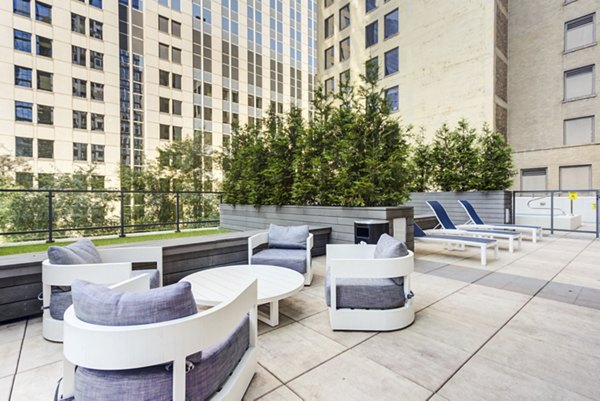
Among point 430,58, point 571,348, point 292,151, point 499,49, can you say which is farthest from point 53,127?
point 499,49

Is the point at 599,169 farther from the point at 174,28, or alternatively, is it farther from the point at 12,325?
the point at 174,28

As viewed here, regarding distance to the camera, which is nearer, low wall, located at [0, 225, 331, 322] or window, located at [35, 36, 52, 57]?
low wall, located at [0, 225, 331, 322]

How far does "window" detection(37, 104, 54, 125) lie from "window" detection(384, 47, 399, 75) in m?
19.6

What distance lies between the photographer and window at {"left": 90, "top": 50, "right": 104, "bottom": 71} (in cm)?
1820

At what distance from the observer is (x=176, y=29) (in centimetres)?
2055

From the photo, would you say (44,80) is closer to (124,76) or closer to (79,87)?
(79,87)

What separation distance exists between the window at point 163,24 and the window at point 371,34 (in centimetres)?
1344

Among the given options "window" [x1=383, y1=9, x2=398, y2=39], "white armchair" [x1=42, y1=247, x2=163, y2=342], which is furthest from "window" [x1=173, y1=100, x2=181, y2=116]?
"white armchair" [x1=42, y1=247, x2=163, y2=342]

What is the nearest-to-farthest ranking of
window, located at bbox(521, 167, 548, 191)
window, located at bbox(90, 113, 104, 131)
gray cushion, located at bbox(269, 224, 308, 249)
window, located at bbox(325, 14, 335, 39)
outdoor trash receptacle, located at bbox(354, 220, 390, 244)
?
gray cushion, located at bbox(269, 224, 308, 249)
outdoor trash receptacle, located at bbox(354, 220, 390, 244)
window, located at bbox(521, 167, 548, 191)
window, located at bbox(90, 113, 104, 131)
window, located at bbox(325, 14, 335, 39)

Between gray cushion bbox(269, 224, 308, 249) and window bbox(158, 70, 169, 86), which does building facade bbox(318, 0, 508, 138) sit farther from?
window bbox(158, 70, 169, 86)

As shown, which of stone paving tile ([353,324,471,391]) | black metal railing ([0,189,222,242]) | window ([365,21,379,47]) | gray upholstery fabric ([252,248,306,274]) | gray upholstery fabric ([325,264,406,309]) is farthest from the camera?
window ([365,21,379,47])

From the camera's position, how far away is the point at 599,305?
3.03 m

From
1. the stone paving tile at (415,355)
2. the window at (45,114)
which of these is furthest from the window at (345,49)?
the stone paving tile at (415,355)

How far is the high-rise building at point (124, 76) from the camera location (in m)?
16.4
